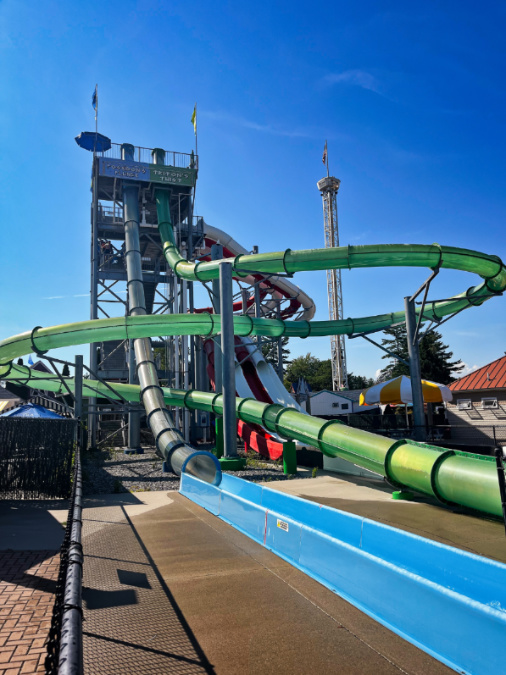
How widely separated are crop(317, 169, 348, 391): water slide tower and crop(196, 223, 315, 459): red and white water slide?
656 inches

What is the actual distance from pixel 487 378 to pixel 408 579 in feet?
65.6

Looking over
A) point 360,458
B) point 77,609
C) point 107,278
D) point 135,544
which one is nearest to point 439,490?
point 360,458

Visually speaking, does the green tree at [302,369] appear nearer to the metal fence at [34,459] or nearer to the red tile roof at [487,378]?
the red tile roof at [487,378]

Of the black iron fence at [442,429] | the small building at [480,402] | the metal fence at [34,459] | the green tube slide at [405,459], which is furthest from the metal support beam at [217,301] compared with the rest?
the small building at [480,402]

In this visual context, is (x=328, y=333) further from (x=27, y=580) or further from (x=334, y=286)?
(x=334, y=286)

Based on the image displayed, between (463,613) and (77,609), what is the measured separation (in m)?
2.87

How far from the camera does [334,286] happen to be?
48969mm

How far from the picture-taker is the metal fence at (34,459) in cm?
1003

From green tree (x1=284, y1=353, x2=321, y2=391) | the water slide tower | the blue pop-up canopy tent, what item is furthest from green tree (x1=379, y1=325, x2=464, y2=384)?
the blue pop-up canopy tent

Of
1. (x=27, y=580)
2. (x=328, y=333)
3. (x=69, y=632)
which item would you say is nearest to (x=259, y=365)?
(x=328, y=333)

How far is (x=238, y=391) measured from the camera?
21.4 m

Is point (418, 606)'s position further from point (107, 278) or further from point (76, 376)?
point (107, 278)

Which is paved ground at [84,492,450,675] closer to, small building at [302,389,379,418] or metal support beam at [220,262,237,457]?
metal support beam at [220,262,237,457]

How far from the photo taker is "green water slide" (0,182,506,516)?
25.4ft
